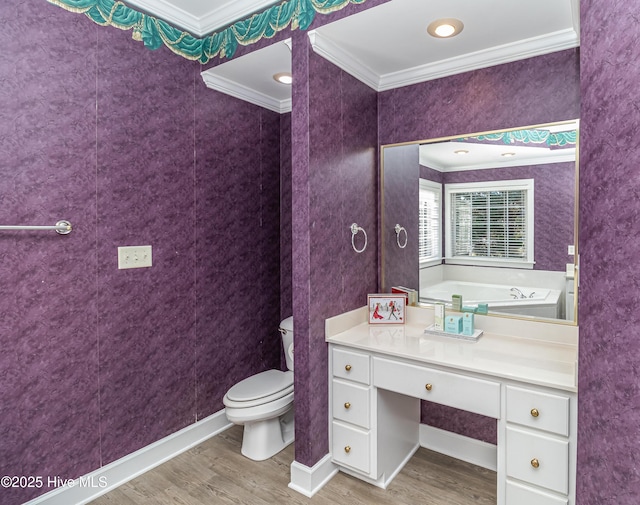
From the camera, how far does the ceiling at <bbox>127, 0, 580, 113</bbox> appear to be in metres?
1.81

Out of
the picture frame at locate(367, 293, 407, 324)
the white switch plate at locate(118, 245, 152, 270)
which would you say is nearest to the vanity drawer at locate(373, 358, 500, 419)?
the picture frame at locate(367, 293, 407, 324)

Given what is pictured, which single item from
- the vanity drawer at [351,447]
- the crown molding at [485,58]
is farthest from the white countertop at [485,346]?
the crown molding at [485,58]

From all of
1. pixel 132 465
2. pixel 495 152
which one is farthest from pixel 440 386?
pixel 132 465

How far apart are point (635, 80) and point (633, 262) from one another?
45 cm

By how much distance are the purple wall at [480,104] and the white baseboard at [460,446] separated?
0.04m

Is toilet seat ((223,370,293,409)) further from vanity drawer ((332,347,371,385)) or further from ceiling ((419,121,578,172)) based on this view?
ceiling ((419,121,578,172))

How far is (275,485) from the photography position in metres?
2.12

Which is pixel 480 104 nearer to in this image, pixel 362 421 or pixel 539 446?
pixel 539 446

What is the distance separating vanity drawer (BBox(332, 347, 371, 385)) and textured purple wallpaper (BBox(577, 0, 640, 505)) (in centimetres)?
102

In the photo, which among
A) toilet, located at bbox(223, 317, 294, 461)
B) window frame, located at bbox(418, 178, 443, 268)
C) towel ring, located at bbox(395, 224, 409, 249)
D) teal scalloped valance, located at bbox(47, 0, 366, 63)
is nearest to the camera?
teal scalloped valance, located at bbox(47, 0, 366, 63)

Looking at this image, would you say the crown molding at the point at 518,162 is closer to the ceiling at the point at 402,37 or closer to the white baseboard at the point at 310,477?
the ceiling at the point at 402,37

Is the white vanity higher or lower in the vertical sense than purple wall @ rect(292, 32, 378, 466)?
lower

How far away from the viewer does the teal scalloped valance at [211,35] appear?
1.96 meters

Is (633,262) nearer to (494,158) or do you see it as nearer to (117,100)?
(494,158)
